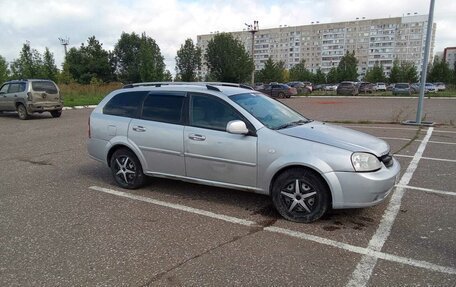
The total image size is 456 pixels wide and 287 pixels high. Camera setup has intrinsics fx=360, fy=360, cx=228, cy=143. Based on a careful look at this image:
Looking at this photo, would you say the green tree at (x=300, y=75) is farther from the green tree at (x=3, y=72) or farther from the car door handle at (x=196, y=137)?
the car door handle at (x=196, y=137)

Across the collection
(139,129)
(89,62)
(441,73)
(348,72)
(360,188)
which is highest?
(89,62)

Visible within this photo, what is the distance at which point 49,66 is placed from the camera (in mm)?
38031

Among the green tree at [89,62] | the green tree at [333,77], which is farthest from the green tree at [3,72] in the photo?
the green tree at [333,77]

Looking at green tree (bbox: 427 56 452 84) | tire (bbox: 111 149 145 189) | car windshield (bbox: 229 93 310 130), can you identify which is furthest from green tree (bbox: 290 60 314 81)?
tire (bbox: 111 149 145 189)

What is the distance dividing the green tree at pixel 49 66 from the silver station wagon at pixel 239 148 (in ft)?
116

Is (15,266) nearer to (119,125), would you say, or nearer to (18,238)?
(18,238)

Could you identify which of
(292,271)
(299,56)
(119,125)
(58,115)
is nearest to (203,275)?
(292,271)

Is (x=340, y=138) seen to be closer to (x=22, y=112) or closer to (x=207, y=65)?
(x=22, y=112)

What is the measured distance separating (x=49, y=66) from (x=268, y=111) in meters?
39.0

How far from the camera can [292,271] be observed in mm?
3225

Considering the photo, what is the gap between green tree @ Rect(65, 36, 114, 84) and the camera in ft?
231

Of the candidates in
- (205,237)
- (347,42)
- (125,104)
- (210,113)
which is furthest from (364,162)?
(347,42)

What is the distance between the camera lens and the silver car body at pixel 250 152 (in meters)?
4.05

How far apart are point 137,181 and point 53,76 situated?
3721 centimetres
